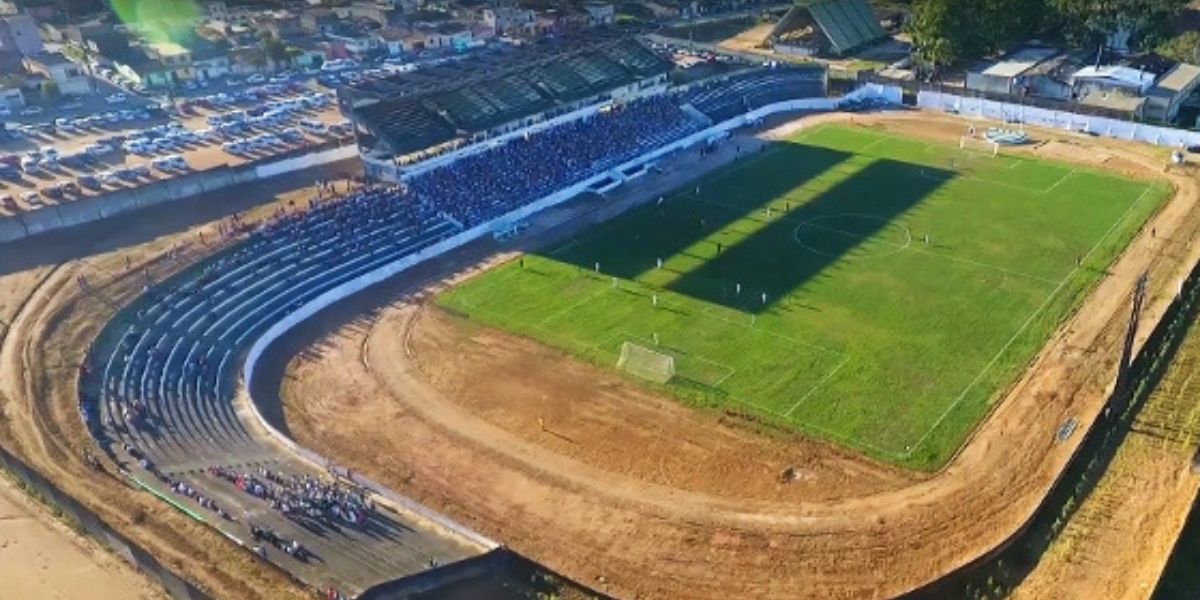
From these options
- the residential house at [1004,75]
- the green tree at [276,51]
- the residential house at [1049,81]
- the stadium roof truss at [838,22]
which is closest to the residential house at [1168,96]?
the residential house at [1049,81]

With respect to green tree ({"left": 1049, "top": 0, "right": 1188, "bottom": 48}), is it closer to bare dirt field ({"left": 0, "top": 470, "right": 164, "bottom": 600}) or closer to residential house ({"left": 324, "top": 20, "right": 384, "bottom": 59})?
residential house ({"left": 324, "top": 20, "right": 384, "bottom": 59})

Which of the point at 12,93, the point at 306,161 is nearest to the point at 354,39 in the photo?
the point at 12,93

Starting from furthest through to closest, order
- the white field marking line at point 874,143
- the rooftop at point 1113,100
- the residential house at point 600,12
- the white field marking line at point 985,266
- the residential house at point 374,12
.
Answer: the residential house at point 600,12 → the residential house at point 374,12 → the rooftop at point 1113,100 → the white field marking line at point 874,143 → the white field marking line at point 985,266

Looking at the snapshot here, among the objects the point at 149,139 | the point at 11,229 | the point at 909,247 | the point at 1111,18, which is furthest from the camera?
the point at 1111,18

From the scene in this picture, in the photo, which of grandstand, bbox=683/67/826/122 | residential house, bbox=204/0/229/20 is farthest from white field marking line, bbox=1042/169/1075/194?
residential house, bbox=204/0/229/20

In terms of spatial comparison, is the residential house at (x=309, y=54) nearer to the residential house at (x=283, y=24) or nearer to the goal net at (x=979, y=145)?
the residential house at (x=283, y=24)

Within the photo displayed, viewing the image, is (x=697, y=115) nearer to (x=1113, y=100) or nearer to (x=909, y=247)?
(x=909, y=247)
